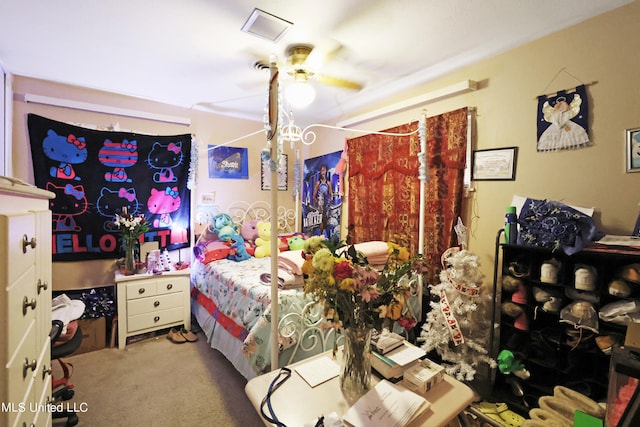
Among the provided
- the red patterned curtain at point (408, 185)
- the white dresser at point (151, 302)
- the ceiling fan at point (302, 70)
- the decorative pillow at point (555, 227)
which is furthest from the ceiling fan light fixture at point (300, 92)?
the white dresser at point (151, 302)

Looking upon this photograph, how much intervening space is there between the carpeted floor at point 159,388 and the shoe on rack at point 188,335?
0.08 meters

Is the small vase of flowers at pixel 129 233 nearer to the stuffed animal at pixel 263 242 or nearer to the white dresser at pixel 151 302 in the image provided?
the white dresser at pixel 151 302

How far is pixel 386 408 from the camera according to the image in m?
0.91

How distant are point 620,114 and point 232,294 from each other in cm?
278

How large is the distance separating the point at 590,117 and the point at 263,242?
2.93 metres

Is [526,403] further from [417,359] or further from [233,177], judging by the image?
[233,177]

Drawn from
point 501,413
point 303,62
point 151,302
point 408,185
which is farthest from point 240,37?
point 501,413

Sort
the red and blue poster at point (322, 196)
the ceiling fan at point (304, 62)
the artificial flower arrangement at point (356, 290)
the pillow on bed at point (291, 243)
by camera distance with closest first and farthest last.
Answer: the artificial flower arrangement at point (356, 290)
the ceiling fan at point (304, 62)
the pillow on bed at point (291, 243)
the red and blue poster at point (322, 196)

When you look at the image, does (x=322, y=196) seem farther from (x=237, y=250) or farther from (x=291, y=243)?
(x=237, y=250)

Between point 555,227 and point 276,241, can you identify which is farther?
point 555,227

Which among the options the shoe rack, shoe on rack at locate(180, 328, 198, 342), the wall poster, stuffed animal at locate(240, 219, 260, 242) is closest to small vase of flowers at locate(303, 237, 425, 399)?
the shoe rack

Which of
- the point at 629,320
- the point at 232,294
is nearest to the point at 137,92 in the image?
the point at 232,294

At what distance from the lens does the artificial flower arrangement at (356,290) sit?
2.96ft

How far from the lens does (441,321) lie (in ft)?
6.37
